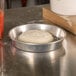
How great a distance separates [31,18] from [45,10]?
0.08 meters

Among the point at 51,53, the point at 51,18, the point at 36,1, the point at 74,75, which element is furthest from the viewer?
the point at 36,1

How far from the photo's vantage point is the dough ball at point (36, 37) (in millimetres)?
762

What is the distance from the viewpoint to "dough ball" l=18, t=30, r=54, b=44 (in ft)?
2.50

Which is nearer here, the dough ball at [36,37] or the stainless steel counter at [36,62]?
the stainless steel counter at [36,62]

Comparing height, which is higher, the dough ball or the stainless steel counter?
the dough ball

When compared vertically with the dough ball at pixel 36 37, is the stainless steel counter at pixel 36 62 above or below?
below

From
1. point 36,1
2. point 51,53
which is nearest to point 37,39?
point 51,53

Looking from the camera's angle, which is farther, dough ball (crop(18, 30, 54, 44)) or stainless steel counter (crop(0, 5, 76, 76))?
dough ball (crop(18, 30, 54, 44))

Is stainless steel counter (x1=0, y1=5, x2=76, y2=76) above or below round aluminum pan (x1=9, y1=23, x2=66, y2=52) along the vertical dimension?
below

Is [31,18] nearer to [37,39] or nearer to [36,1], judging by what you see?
[37,39]

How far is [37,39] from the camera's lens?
2.50 feet

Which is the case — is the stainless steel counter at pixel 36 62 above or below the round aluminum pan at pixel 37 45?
below

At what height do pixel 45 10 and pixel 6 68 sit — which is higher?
pixel 45 10

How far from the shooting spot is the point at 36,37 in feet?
2.54
